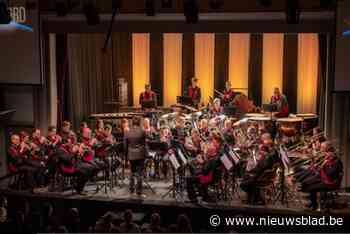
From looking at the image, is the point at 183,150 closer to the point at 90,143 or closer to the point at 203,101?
the point at 90,143

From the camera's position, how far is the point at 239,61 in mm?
20500

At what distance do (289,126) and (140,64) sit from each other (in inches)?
255

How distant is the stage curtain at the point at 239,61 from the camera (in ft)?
66.9

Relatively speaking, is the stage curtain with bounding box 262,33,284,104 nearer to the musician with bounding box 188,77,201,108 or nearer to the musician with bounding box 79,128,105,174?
the musician with bounding box 188,77,201,108

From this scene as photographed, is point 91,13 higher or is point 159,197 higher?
point 91,13

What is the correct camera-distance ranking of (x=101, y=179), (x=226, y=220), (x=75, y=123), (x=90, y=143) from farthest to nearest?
(x=75, y=123), (x=101, y=179), (x=90, y=143), (x=226, y=220)

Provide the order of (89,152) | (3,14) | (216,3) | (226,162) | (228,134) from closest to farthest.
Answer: (226,162), (3,14), (89,152), (228,134), (216,3)

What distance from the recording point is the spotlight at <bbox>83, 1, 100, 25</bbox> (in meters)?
15.4

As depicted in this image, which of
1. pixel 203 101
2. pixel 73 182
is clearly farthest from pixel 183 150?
pixel 203 101

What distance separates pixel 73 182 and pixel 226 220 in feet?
12.8

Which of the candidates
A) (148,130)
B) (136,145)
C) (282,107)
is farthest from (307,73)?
(136,145)

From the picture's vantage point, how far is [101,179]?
15047mm

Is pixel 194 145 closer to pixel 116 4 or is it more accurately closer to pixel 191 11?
pixel 191 11

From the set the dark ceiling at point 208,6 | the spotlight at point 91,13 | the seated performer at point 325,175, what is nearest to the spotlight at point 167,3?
the dark ceiling at point 208,6
